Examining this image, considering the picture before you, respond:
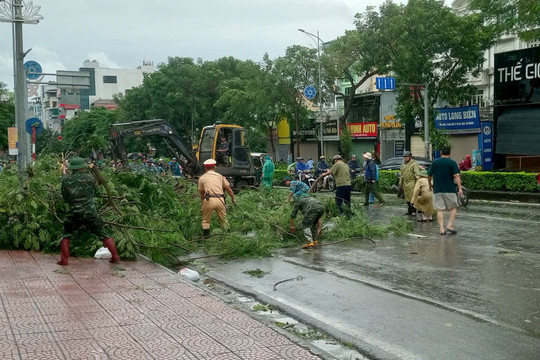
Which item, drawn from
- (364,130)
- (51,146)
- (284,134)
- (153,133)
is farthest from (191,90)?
(153,133)

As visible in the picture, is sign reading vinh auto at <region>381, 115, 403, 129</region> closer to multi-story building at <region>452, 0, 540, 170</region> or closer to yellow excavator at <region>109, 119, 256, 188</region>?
multi-story building at <region>452, 0, 540, 170</region>

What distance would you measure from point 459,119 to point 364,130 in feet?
34.8

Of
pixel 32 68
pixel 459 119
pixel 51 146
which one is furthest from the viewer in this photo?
pixel 459 119

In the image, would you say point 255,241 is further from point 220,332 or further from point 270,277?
point 220,332

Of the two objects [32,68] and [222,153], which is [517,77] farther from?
[32,68]

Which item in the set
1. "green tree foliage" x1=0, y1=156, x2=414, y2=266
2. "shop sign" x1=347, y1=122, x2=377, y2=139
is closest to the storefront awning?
"green tree foliage" x1=0, y1=156, x2=414, y2=266

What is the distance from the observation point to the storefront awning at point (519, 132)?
2508cm

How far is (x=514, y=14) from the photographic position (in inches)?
953

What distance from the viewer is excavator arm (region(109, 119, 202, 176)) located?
2314 centimetres

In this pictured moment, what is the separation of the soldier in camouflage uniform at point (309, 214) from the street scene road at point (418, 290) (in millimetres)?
394

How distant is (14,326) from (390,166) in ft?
85.5

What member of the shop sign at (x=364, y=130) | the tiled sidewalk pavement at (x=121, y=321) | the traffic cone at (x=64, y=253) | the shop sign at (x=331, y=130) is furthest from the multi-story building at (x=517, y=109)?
the shop sign at (x=331, y=130)

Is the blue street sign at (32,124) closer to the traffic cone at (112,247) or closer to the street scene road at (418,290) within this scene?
the traffic cone at (112,247)

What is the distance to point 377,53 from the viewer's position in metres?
33.6
